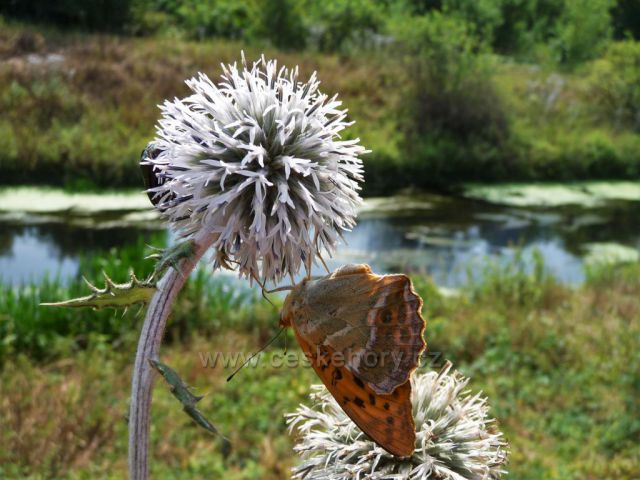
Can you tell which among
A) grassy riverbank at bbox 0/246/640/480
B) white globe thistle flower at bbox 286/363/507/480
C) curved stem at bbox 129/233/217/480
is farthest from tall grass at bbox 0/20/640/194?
curved stem at bbox 129/233/217/480

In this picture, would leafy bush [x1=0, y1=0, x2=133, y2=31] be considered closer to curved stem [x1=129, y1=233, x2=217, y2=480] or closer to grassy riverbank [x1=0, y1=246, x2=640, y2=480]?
grassy riverbank [x1=0, y1=246, x2=640, y2=480]

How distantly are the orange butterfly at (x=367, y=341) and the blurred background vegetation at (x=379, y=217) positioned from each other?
25.1 inches

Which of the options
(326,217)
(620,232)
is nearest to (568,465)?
(326,217)

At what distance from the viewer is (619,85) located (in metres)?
16.3

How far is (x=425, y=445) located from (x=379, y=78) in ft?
45.4

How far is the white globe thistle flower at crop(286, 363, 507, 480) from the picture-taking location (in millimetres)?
1526

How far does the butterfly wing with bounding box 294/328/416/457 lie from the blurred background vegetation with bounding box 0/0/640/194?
10.0 m

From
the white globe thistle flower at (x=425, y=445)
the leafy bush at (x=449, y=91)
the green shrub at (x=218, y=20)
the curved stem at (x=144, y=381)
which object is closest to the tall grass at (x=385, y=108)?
the leafy bush at (x=449, y=91)

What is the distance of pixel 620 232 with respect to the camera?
1145cm

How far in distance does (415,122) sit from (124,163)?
18.6 ft

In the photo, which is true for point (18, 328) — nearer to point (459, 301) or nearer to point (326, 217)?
point (459, 301)

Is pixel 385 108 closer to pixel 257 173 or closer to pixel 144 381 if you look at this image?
pixel 257 173

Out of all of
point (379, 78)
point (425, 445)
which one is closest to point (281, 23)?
point (379, 78)

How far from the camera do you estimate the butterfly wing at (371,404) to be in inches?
48.2
